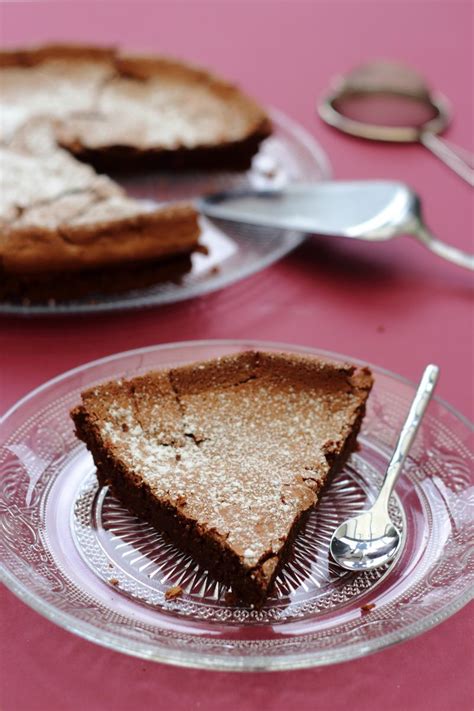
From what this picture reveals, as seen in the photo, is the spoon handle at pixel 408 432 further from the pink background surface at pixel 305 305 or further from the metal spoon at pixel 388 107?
the metal spoon at pixel 388 107

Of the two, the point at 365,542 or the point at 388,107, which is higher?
the point at 388,107

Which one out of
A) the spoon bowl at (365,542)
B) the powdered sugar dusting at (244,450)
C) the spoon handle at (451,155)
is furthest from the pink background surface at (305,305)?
the powdered sugar dusting at (244,450)

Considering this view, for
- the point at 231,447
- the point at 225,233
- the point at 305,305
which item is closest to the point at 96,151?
the point at 225,233

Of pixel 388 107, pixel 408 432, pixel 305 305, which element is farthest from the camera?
pixel 388 107

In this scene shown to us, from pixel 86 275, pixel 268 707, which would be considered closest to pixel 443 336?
pixel 86 275

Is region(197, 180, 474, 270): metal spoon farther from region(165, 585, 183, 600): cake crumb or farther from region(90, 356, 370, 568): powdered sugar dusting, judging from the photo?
region(165, 585, 183, 600): cake crumb

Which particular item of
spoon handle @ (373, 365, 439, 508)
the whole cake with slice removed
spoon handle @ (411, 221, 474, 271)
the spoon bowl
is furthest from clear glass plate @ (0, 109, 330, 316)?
the spoon bowl

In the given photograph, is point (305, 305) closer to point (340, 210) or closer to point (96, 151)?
point (340, 210)
